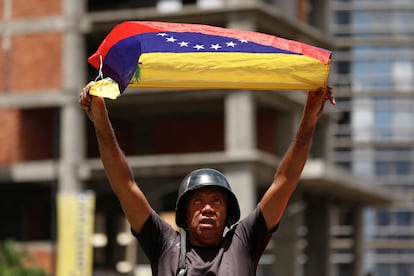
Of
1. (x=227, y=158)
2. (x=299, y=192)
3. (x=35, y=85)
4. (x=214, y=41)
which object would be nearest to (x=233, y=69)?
(x=214, y=41)

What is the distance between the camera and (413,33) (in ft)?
317

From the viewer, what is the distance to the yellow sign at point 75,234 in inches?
1331

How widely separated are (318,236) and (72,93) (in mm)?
13902

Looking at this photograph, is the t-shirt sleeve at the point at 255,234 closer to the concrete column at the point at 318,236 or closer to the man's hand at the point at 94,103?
the man's hand at the point at 94,103

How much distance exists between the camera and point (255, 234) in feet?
20.6

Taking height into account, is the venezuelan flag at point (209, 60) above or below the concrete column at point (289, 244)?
above

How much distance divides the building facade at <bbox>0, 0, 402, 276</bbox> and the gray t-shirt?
36272 mm

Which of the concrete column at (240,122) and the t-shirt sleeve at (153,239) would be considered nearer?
the t-shirt sleeve at (153,239)

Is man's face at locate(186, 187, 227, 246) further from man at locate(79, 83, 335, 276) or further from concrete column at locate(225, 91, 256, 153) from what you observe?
concrete column at locate(225, 91, 256, 153)

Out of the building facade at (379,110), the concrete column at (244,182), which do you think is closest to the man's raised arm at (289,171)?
the concrete column at (244,182)

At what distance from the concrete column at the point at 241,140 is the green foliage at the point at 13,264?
23.6ft

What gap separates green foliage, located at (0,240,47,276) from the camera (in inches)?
1571

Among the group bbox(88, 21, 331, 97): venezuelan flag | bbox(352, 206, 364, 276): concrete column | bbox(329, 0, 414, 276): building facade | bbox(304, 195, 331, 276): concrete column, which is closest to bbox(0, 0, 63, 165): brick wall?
bbox(304, 195, 331, 276): concrete column

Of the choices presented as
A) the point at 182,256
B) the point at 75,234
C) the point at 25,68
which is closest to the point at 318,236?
the point at 25,68
